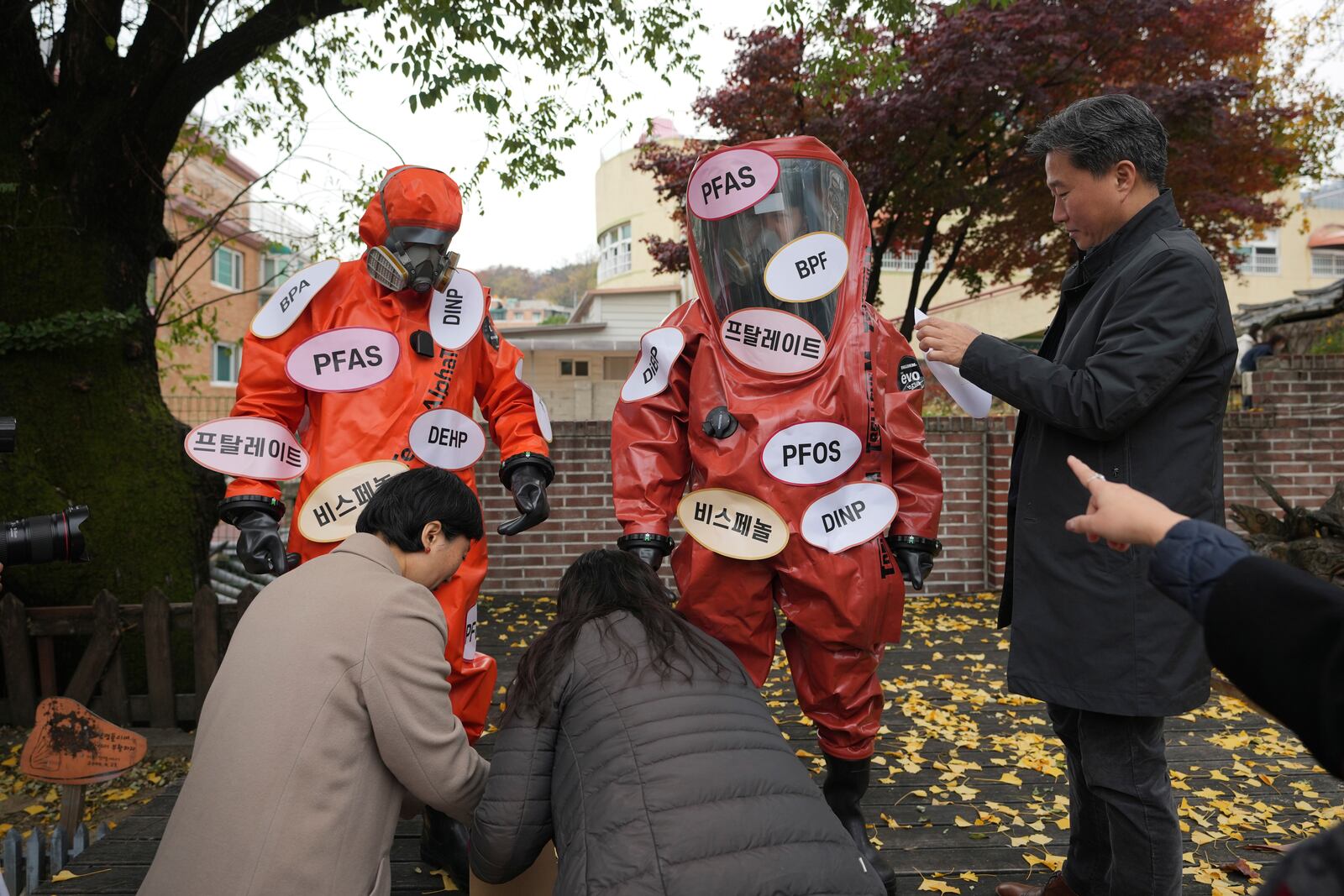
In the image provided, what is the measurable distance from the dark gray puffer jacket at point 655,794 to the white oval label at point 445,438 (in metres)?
1.07

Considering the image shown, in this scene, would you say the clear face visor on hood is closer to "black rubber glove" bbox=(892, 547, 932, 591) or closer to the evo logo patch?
the evo logo patch

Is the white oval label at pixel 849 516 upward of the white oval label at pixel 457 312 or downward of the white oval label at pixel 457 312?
downward

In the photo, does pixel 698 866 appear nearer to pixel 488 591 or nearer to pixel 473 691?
pixel 473 691

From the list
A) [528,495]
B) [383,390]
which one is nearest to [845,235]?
[528,495]

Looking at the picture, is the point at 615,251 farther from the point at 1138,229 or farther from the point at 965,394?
the point at 1138,229

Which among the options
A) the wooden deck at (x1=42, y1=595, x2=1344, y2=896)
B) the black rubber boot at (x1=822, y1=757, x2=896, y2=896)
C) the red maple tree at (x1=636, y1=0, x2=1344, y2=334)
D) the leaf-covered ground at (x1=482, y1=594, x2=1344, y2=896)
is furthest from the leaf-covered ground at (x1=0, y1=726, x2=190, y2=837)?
the red maple tree at (x1=636, y1=0, x2=1344, y2=334)

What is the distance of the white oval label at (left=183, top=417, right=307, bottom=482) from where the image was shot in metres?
2.53

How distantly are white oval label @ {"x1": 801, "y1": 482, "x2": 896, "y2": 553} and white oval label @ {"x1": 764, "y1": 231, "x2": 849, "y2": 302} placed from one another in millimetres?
565

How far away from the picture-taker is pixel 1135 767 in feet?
6.38

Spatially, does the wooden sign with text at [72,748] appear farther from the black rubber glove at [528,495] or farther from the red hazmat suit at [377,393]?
the black rubber glove at [528,495]

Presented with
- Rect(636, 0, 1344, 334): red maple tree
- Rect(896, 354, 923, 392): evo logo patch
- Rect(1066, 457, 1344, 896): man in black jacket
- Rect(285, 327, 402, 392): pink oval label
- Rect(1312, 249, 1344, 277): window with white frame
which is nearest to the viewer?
Rect(1066, 457, 1344, 896): man in black jacket

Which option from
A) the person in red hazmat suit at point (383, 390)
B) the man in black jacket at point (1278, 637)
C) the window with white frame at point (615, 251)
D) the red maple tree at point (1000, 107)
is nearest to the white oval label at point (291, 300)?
the person in red hazmat suit at point (383, 390)

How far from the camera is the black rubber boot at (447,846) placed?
105 inches

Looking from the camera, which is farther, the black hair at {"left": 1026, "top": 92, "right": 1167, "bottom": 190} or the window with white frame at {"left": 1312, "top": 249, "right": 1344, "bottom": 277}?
the window with white frame at {"left": 1312, "top": 249, "right": 1344, "bottom": 277}
